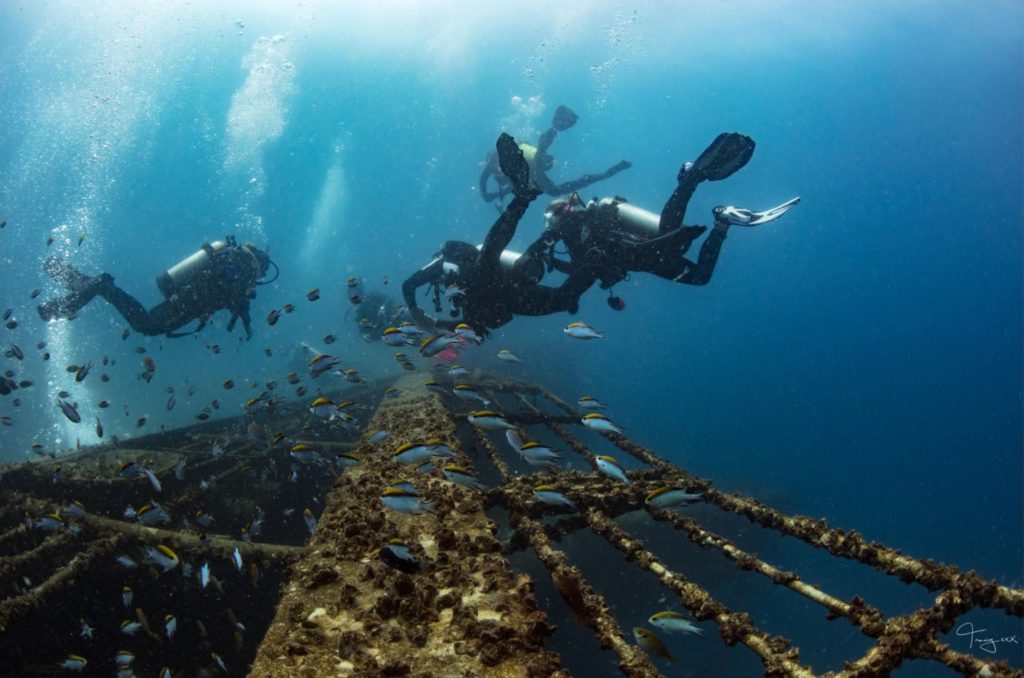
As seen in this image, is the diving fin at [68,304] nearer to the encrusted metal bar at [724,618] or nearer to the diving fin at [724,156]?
the diving fin at [724,156]

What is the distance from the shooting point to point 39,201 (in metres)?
144

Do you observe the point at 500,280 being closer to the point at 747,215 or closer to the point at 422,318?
the point at 422,318

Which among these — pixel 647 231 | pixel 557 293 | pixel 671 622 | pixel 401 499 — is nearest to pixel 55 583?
pixel 401 499

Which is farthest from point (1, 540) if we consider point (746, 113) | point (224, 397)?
point (746, 113)

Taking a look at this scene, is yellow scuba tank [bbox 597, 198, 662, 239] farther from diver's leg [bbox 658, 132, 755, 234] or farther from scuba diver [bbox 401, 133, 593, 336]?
scuba diver [bbox 401, 133, 593, 336]

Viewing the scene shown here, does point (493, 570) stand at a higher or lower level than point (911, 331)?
lower

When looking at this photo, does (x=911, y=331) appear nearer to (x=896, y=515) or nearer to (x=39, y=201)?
(x=896, y=515)

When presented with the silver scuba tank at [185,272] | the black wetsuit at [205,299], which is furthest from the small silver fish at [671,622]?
the silver scuba tank at [185,272]

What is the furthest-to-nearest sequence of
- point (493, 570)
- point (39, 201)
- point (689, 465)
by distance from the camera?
point (39, 201), point (689, 465), point (493, 570)

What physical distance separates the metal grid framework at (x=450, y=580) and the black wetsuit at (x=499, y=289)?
2.69 metres

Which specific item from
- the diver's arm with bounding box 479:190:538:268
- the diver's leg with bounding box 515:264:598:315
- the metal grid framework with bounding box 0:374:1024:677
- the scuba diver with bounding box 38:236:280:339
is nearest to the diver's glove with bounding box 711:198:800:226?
the diver's leg with bounding box 515:264:598:315

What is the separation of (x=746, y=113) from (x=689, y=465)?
133 meters

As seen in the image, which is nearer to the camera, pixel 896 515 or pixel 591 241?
pixel 591 241

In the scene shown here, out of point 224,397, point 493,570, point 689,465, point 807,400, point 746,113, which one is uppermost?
point 746,113
